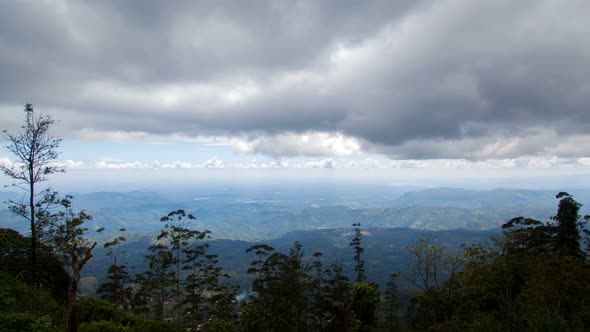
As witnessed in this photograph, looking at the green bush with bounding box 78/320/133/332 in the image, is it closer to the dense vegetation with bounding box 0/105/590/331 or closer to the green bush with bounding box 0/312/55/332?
the dense vegetation with bounding box 0/105/590/331

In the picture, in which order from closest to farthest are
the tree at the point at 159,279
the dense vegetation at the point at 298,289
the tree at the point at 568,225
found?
the dense vegetation at the point at 298,289
the tree at the point at 159,279
the tree at the point at 568,225

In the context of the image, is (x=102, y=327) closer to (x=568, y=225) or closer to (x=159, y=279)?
(x=159, y=279)

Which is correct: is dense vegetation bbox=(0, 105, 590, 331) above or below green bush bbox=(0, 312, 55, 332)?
below

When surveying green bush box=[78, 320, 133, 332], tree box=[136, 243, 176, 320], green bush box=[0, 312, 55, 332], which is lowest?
tree box=[136, 243, 176, 320]

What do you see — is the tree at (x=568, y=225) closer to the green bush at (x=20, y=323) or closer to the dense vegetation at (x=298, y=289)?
the dense vegetation at (x=298, y=289)

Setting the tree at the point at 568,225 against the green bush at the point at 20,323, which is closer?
the green bush at the point at 20,323

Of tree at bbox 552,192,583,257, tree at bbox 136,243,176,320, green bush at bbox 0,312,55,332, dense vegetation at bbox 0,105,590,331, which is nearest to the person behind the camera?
green bush at bbox 0,312,55,332

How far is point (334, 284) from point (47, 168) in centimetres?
2364

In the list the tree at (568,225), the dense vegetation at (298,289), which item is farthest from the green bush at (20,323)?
the tree at (568,225)

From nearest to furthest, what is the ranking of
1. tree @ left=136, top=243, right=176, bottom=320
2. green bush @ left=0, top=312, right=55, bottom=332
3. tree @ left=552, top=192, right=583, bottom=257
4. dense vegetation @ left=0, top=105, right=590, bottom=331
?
green bush @ left=0, top=312, right=55, bottom=332
dense vegetation @ left=0, top=105, right=590, bottom=331
tree @ left=136, top=243, right=176, bottom=320
tree @ left=552, top=192, right=583, bottom=257

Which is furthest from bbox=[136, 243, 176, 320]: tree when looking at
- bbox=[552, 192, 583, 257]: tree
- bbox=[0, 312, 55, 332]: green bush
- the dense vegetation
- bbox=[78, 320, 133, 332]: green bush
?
bbox=[552, 192, 583, 257]: tree

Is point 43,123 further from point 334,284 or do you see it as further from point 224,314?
point 334,284

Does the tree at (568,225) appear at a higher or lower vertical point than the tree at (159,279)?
higher

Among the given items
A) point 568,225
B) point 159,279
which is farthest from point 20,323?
point 568,225
